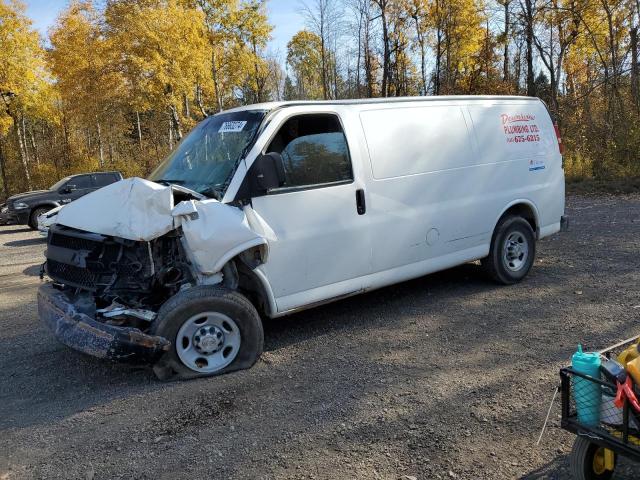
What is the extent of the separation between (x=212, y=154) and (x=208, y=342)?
1692 millimetres

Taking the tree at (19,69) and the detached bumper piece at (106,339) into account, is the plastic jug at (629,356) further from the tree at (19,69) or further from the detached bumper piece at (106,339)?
the tree at (19,69)

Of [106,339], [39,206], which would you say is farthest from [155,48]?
[106,339]

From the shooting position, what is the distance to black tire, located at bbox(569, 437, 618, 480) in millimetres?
2574

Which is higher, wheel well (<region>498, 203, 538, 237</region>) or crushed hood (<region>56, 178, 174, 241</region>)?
crushed hood (<region>56, 178, 174, 241</region>)

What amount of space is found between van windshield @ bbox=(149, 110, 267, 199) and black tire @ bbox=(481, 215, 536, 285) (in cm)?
322

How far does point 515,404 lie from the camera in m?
3.56

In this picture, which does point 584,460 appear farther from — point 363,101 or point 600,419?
point 363,101

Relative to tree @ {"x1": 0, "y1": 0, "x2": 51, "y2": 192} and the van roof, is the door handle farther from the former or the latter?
tree @ {"x1": 0, "y1": 0, "x2": 51, "y2": 192}

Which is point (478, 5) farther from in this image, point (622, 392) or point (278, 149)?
point (622, 392)

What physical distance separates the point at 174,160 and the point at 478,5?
29.2 meters

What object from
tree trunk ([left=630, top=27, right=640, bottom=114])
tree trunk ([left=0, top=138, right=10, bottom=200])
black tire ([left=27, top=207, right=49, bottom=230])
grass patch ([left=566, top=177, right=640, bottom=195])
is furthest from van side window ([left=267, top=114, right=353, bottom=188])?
tree trunk ([left=0, top=138, right=10, bottom=200])

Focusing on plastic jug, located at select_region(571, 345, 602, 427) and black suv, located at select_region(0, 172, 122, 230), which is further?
black suv, located at select_region(0, 172, 122, 230)

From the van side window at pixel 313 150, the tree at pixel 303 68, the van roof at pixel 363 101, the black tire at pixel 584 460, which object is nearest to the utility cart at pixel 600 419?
the black tire at pixel 584 460

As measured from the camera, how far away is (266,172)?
4.25 meters
